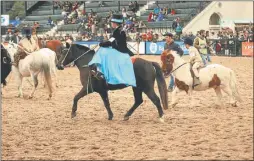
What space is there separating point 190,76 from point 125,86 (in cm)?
208

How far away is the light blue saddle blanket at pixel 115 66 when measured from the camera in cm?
934

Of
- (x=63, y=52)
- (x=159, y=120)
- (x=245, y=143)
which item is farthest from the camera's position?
(x=63, y=52)

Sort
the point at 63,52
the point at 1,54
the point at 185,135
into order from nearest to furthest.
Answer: the point at 185,135 → the point at 63,52 → the point at 1,54

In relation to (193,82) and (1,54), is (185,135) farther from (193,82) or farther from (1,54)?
(1,54)

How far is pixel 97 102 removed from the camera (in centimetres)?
1274

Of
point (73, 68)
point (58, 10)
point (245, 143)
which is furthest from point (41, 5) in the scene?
point (245, 143)

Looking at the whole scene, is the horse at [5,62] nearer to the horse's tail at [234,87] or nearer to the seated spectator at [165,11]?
the horse's tail at [234,87]

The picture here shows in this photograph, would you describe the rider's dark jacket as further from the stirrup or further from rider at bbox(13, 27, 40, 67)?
rider at bbox(13, 27, 40, 67)

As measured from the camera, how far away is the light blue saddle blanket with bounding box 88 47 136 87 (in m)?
9.34

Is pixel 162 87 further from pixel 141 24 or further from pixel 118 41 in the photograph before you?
pixel 141 24

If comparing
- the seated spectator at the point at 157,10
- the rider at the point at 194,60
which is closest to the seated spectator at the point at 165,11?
the seated spectator at the point at 157,10

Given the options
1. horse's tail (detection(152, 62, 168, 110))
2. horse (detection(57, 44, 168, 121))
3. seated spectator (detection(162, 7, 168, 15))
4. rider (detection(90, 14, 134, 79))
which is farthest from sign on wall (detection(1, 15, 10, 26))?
horse's tail (detection(152, 62, 168, 110))

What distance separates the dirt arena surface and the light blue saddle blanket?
2.60 ft

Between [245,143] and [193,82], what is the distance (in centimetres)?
451
